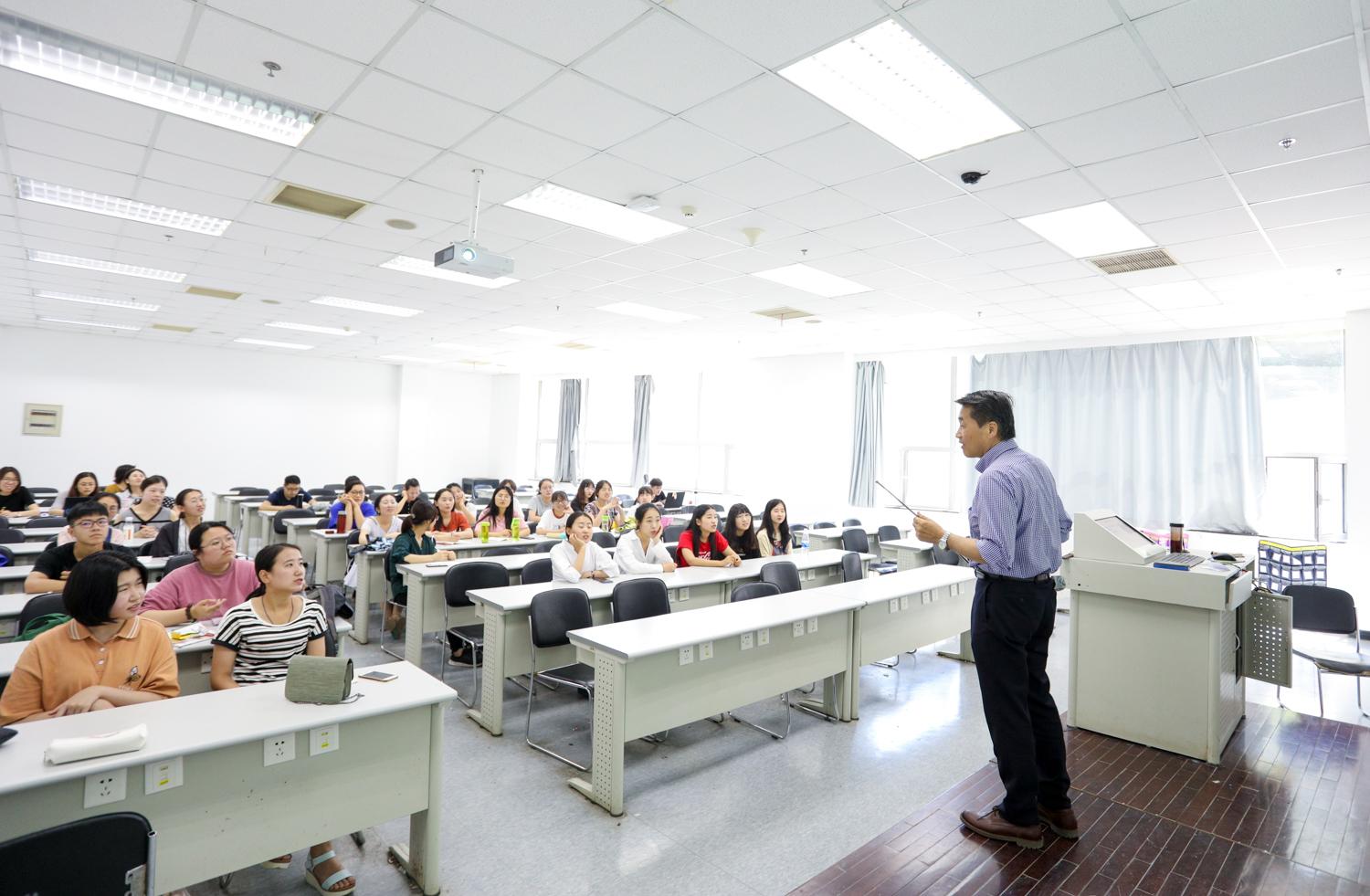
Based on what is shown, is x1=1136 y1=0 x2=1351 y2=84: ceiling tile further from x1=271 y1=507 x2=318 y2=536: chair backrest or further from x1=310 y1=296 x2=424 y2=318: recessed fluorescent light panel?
x1=271 y1=507 x2=318 y2=536: chair backrest

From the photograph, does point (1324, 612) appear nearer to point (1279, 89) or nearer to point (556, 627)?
point (1279, 89)

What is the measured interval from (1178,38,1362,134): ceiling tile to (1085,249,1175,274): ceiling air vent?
6.83 feet

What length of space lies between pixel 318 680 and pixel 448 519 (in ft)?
15.3

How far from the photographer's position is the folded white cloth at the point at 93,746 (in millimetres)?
1720

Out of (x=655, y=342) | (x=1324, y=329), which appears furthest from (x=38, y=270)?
(x=1324, y=329)

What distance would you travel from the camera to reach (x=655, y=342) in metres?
10.1

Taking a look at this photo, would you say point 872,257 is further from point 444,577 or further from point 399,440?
point 399,440

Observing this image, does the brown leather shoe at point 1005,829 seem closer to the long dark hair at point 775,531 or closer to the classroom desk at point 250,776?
the classroom desk at point 250,776

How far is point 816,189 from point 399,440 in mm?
12412

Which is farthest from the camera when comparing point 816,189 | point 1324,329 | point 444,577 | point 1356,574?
point 1324,329

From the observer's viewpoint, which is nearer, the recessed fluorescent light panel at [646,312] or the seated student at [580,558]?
the seated student at [580,558]

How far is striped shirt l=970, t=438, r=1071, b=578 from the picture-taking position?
8.77 ft

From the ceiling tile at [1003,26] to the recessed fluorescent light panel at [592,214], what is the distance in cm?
241

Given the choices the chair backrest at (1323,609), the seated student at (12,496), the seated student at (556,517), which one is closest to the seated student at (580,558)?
the seated student at (556,517)
